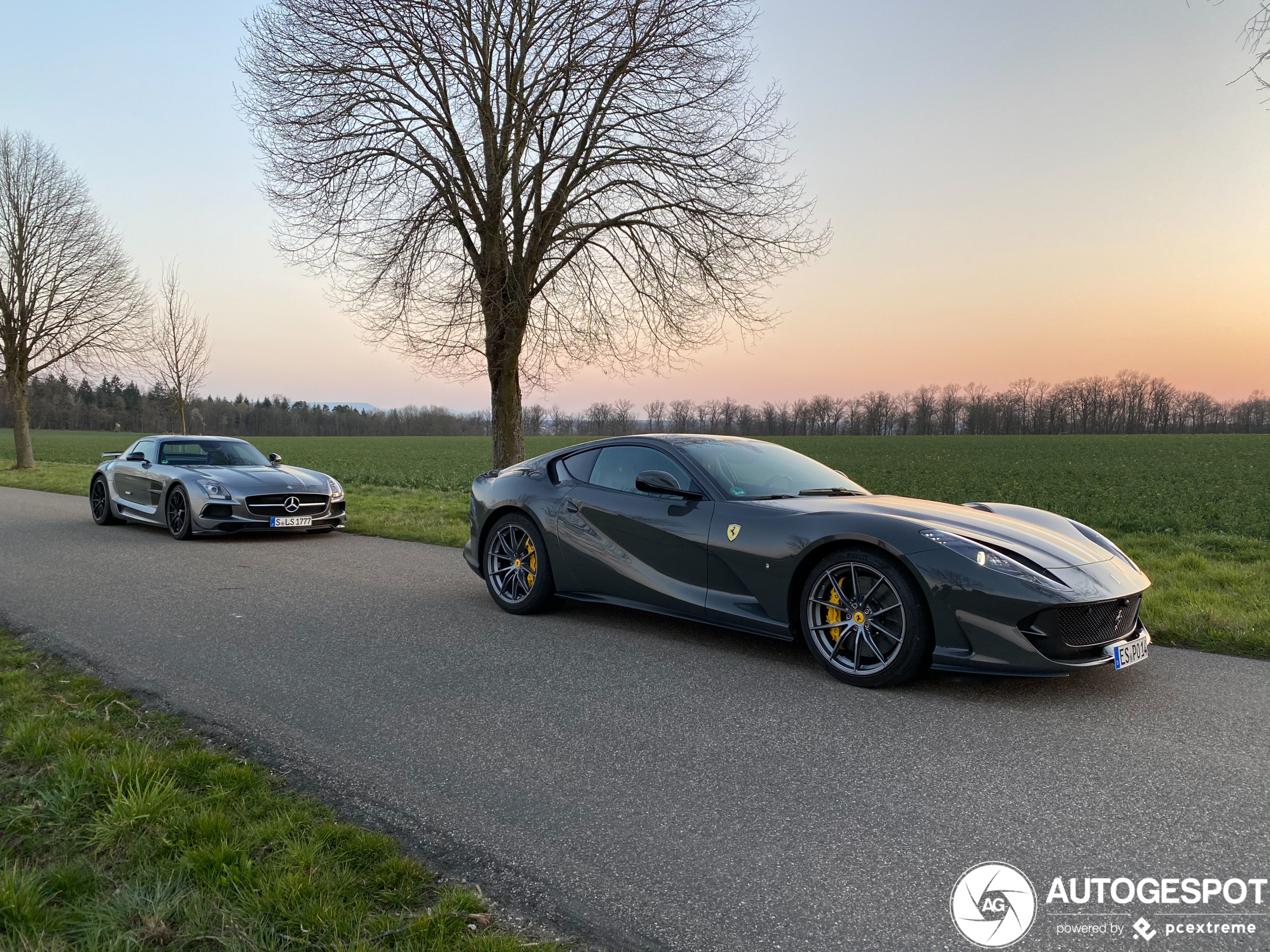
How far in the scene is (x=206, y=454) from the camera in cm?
1136

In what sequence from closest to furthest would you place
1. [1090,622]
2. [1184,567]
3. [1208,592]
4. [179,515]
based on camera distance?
1. [1090,622]
2. [1208,592]
3. [1184,567]
4. [179,515]

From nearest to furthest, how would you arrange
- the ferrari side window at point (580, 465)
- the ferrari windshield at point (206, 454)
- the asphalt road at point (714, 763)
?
the asphalt road at point (714, 763) → the ferrari side window at point (580, 465) → the ferrari windshield at point (206, 454)

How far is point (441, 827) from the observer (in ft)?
9.00

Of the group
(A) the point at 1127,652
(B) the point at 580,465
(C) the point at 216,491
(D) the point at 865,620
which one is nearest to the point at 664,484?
(B) the point at 580,465

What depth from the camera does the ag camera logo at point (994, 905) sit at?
2.14 meters

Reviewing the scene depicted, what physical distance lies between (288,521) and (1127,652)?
30.4 feet

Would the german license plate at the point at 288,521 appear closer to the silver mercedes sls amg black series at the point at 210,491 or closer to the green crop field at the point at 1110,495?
the silver mercedes sls amg black series at the point at 210,491

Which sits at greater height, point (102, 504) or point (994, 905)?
point (102, 504)

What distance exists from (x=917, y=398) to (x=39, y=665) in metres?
125

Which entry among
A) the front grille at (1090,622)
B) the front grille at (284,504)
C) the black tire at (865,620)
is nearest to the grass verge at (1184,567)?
the front grille at (284,504)

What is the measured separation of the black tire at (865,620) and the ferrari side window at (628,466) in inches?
49.1

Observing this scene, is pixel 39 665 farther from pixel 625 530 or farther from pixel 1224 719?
pixel 1224 719

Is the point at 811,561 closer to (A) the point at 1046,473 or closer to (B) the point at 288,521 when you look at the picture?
(B) the point at 288,521
